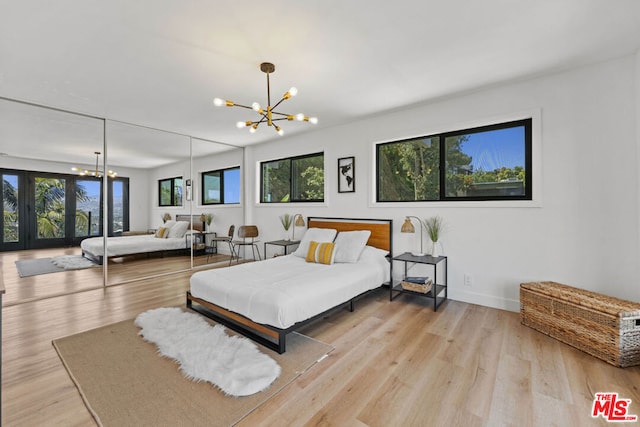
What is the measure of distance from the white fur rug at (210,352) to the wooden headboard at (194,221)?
2882 mm

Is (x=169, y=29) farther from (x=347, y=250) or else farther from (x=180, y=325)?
(x=347, y=250)

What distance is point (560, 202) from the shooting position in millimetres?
3215

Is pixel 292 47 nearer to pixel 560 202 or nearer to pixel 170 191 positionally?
pixel 560 202

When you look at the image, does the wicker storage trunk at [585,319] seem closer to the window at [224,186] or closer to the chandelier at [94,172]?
the window at [224,186]

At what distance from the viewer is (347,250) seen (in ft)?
13.5

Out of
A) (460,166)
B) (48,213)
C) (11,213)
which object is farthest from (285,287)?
(11,213)

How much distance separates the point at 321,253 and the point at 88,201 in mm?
3487

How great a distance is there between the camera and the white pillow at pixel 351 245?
161 inches

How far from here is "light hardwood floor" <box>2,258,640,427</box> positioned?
74.4 inches

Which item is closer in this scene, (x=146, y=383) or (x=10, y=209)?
(x=146, y=383)

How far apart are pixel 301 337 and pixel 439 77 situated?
3054mm

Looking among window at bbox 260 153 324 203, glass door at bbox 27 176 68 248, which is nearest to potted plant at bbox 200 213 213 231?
window at bbox 260 153 324 203

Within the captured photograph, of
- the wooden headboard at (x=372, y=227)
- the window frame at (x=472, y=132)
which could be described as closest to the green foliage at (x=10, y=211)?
the wooden headboard at (x=372, y=227)

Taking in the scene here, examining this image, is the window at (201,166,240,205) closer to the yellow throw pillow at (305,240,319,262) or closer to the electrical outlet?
the yellow throw pillow at (305,240,319,262)
